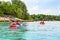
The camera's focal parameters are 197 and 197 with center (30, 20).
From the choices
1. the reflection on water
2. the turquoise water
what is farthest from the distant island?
the turquoise water

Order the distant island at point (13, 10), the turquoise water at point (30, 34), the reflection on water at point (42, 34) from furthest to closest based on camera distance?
the distant island at point (13, 10), the reflection on water at point (42, 34), the turquoise water at point (30, 34)

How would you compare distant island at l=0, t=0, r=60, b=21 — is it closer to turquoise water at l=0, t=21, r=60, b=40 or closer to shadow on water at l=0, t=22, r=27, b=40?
shadow on water at l=0, t=22, r=27, b=40

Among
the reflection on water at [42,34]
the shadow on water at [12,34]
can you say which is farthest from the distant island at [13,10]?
the shadow on water at [12,34]

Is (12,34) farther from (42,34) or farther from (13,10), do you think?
(13,10)

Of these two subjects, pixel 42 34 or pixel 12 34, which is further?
pixel 42 34

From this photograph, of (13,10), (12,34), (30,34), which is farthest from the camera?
(13,10)

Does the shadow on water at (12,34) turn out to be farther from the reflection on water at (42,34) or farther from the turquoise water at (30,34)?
the reflection on water at (42,34)

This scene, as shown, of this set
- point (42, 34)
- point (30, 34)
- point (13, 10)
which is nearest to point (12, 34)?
point (30, 34)

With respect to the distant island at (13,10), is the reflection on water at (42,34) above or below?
below

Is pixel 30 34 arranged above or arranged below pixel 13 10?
below

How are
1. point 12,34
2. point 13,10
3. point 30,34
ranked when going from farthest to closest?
point 13,10, point 30,34, point 12,34

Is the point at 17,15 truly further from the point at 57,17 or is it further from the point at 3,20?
the point at 57,17

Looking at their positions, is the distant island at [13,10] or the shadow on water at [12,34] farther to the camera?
the distant island at [13,10]

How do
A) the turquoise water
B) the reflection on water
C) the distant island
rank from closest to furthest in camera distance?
the turquoise water → the reflection on water → the distant island
